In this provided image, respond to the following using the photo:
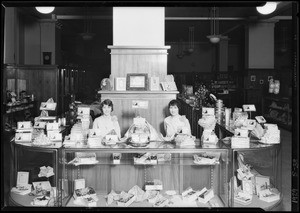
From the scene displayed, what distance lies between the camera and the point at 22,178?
15.3 ft

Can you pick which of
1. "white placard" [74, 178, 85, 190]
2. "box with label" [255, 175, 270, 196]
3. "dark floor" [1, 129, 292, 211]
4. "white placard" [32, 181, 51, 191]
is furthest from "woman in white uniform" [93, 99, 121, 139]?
"box with label" [255, 175, 270, 196]

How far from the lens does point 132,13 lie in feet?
17.0

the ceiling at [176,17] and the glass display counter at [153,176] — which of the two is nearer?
the glass display counter at [153,176]

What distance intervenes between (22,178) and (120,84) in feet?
5.89

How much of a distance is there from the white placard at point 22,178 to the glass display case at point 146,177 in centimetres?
67

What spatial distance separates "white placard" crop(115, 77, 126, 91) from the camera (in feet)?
16.5

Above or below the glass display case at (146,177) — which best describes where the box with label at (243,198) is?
below

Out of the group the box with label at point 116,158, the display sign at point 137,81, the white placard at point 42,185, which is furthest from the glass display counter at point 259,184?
the white placard at point 42,185

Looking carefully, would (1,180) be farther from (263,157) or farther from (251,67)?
(251,67)

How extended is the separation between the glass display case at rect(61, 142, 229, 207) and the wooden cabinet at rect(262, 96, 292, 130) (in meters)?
7.49

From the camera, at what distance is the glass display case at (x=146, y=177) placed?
404cm

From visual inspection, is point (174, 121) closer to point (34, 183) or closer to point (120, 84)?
point (120, 84)

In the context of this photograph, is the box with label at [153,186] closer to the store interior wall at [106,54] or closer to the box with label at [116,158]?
the box with label at [116,158]

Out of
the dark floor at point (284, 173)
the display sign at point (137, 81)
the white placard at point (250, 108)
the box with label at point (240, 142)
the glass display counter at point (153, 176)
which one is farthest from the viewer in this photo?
the white placard at point (250, 108)
